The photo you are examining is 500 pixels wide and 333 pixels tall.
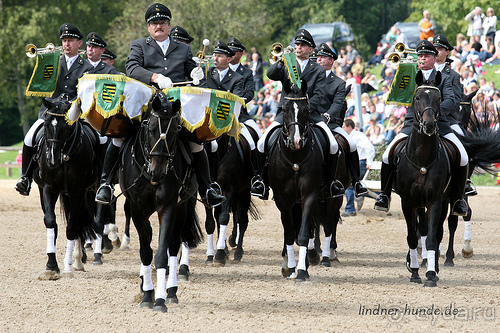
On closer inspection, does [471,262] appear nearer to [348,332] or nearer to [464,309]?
[464,309]

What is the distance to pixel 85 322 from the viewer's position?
23.9 feet

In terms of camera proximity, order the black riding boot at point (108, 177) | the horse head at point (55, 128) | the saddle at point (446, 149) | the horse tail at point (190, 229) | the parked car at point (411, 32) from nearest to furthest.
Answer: the black riding boot at point (108, 177) → the horse tail at point (190, 229) → the horse head at point (55, 128) → the saddle at point (446, 149) → the parked car at point (411, 32)

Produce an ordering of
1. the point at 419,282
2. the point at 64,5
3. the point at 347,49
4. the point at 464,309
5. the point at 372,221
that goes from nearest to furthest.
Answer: the point at 464,309, the point at 419,282, the point at 372,221, the point at 347,49, the point at 64,5

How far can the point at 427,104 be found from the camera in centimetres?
891

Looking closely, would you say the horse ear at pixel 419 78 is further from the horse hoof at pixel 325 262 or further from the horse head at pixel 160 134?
the horse head at pixel 160 134

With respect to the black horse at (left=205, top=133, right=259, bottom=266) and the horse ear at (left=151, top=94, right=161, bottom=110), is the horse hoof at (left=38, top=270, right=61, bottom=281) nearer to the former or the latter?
the black horse at (left=205, top=133, right=259, bottom=266)

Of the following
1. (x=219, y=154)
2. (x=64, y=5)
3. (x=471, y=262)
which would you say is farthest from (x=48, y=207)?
(x=64, y=5)

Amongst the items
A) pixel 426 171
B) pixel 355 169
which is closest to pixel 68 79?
pixel 355 169

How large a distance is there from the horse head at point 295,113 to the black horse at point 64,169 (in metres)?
2.77

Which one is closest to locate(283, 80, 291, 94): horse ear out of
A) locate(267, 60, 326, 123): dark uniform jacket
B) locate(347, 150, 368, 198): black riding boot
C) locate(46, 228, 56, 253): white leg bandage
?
locate(267, 60, 326, 123): dark uniform jacket

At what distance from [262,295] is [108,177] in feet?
7.45

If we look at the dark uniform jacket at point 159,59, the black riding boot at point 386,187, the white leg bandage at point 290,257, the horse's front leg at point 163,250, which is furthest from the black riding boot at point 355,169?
the horse's front leg at point 163,250

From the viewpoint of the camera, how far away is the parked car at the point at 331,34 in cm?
4244

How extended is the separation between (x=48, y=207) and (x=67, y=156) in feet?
2.44
